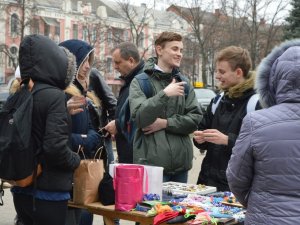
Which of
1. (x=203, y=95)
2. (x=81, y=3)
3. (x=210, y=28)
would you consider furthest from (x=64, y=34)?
(x=203, y=95)

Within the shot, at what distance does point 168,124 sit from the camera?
4.14 m

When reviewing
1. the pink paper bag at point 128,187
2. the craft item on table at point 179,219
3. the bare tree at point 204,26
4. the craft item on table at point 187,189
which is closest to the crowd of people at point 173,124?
the craft item on table at point 187,189

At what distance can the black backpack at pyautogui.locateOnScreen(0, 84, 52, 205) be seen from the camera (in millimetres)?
3104

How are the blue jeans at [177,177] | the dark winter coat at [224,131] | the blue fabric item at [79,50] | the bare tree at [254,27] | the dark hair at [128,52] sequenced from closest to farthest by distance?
the dark winter coat at [224,131] < the blue fabric item at [79,50] < the blue jeans at [177,177] < the dark hair at [128,52] < the bare tree at [254,27]

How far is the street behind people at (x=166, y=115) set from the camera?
4031mm

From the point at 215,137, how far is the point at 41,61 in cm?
141

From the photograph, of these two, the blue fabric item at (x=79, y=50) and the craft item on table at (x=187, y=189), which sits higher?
the blue fabric item at (x=79, y=50)

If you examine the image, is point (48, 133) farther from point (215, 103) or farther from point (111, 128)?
point (111, 128)

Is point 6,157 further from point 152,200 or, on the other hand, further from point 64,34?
point 64,34

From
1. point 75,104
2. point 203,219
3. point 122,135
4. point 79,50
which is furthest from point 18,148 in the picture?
point 122,135

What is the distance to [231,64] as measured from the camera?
4.05m

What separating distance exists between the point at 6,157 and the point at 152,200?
1.04 metres

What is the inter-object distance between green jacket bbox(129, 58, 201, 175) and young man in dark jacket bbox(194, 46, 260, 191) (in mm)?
171

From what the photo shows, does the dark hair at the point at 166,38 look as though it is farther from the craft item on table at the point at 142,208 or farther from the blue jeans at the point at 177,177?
the craft item on table at the point at 142,208
